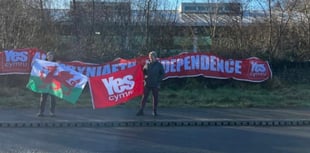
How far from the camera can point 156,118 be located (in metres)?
14.8

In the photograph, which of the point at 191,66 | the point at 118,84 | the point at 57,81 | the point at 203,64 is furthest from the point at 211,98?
the point at 57,81

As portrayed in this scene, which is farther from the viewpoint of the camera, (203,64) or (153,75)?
(203,64)

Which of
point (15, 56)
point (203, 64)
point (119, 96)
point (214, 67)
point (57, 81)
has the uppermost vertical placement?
point (15, 56)

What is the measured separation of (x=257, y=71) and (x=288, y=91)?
4.97 feet

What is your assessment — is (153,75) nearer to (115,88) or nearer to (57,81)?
(115,88)

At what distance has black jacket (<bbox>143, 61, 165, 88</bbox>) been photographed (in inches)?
592

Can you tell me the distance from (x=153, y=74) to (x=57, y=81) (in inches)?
96.3

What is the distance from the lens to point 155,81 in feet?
49.8

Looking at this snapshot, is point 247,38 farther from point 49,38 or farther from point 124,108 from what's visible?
point 124,108

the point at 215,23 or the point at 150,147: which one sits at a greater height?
the point at 215,23

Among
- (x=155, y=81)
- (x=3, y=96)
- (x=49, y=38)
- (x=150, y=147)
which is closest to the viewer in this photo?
(x=150, y=147)

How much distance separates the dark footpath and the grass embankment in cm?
81

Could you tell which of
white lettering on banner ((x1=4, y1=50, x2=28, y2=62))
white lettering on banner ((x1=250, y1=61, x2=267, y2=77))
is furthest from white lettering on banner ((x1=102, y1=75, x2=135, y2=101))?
white lettering on banner ((x1=250, y1=61, x2=267, y2=77))

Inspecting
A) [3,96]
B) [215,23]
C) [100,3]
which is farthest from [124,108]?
[215,23]
